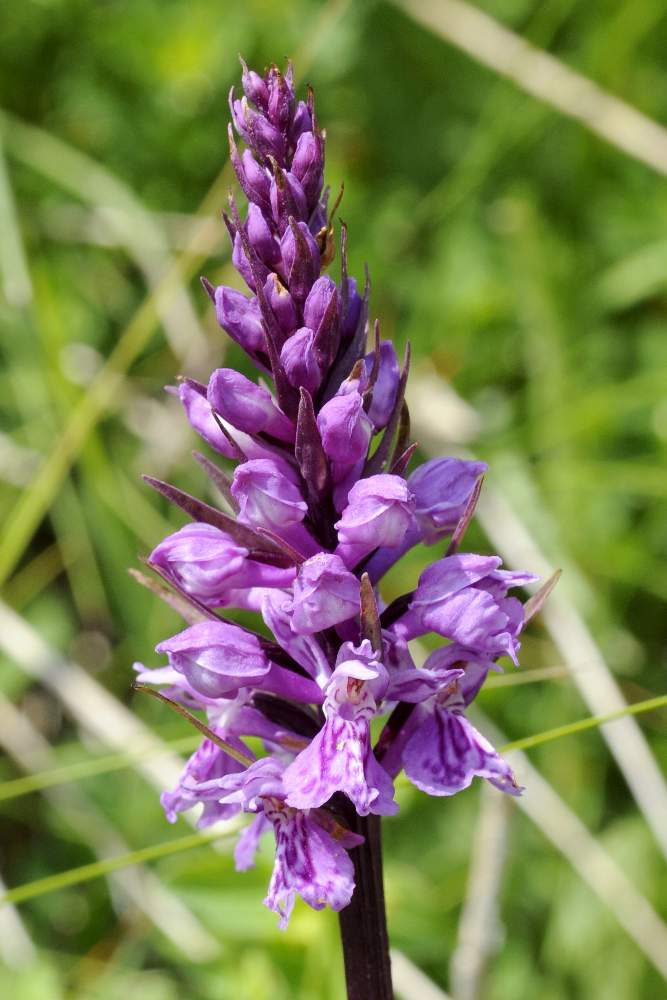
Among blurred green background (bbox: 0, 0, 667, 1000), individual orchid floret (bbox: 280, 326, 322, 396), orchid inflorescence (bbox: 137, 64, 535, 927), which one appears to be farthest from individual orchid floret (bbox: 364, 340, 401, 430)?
blurred green background (bbox: 0, 0, 667, 1000)

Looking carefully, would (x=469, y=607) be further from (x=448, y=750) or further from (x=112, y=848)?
(x=112, y=848)

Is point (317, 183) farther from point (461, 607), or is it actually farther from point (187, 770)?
point (187, 770)

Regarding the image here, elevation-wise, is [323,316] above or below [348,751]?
above

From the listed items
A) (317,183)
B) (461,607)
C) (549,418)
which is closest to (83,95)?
(549,418)

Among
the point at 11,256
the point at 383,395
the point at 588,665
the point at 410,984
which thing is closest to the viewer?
the point at 383,395

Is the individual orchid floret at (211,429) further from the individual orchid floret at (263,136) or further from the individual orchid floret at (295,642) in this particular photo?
the individual orchid floret at (263,136)

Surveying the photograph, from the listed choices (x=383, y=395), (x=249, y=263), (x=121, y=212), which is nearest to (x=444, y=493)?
(x=383, y=395)

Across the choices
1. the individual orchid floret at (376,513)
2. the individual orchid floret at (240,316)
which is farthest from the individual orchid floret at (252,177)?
the individual orchid floret at (376,513)
